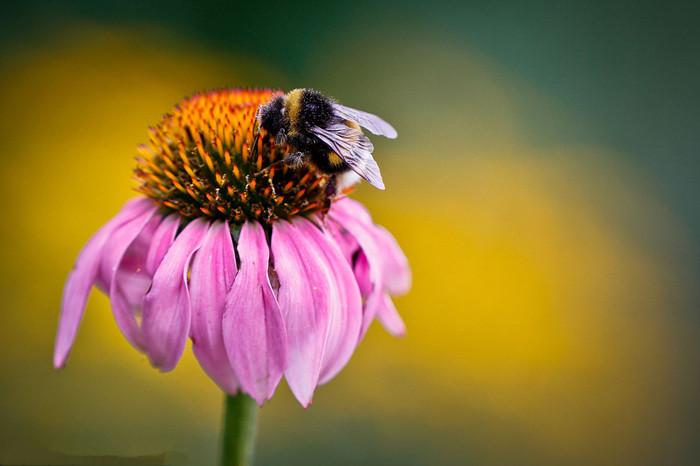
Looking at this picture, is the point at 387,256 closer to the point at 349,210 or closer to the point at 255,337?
the point at 349,210

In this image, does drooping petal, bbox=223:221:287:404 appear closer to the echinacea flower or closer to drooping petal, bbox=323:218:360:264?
the echinacea flower

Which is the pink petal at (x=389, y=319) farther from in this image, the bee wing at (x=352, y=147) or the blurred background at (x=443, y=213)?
the blurred background at (x=443, y=213)

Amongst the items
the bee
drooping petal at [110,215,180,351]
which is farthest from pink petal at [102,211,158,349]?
the bee

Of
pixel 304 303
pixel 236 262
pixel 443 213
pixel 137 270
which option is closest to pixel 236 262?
pixel 236 262

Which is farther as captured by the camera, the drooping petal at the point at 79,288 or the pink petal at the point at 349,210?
the pink petal at the point at 349,210

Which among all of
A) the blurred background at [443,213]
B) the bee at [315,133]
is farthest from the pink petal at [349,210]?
the blurred background at [443,213]
